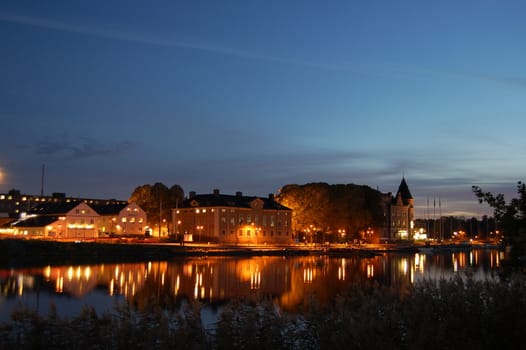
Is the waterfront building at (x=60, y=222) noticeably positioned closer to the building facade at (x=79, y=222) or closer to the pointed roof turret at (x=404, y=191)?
the building facade at (x=79, y=222)

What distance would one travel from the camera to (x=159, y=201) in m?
115

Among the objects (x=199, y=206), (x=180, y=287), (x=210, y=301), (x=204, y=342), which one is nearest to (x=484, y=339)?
(x=204, y=342)

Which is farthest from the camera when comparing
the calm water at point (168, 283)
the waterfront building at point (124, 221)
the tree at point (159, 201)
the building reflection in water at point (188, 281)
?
the tree at point (159, 201)

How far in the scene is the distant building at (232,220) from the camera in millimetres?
102688

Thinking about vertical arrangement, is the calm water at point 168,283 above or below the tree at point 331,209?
below

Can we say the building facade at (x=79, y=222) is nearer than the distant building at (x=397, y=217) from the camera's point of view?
Yes

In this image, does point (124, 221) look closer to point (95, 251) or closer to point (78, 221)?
point (78, 221)

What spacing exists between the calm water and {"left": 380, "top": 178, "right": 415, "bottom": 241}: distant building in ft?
290

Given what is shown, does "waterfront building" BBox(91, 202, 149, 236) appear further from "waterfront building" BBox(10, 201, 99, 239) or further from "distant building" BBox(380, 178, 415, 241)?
"distant building" BBox(380, 178, 415, 241)

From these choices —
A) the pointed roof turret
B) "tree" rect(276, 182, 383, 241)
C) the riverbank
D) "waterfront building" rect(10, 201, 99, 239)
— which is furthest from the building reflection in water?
the pointed roof turret

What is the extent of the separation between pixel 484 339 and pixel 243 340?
19.1 feet

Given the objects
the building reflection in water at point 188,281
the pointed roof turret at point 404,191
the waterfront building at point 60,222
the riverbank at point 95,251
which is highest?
the pointed roof turret at point 404,191

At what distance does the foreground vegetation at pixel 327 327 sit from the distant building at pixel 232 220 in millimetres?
87386

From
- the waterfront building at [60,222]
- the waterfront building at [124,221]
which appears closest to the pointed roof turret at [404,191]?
the waterfront building at [124,221]
